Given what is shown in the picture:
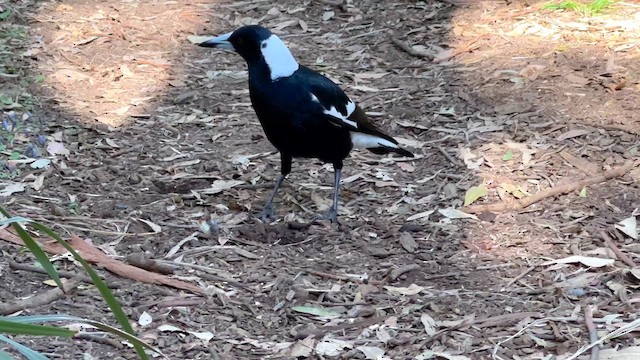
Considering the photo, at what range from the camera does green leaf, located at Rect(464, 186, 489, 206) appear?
157 inches

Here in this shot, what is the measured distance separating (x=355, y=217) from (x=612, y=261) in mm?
1166

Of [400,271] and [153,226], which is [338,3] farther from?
[400,271]

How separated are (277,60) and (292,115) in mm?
277

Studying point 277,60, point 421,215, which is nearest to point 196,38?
point 277,60

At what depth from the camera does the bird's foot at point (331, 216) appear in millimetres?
3910

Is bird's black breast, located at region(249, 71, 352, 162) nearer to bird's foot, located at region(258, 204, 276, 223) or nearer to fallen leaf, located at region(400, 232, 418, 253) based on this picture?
bird's foot, located at region(258, 204, 276, 223)

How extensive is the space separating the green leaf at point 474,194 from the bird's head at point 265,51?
959mm

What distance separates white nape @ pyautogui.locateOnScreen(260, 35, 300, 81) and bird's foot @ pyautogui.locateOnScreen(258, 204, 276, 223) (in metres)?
0.58

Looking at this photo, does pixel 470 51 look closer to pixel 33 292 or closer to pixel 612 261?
pixel 612 261

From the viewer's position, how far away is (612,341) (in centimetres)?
277

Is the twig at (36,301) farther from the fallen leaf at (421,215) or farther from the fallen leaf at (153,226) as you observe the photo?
the fallen leaf at (421,215)

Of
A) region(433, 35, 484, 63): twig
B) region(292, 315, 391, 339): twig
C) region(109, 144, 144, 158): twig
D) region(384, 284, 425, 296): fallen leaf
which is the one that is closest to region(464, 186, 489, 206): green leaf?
region(384, 284, 425, 296): fallen leaf

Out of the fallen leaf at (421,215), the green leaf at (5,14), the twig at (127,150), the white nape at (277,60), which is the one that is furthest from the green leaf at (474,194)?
the green leaf at (5,14)

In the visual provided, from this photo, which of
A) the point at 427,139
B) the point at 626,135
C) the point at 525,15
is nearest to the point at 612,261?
the point at 626,135
